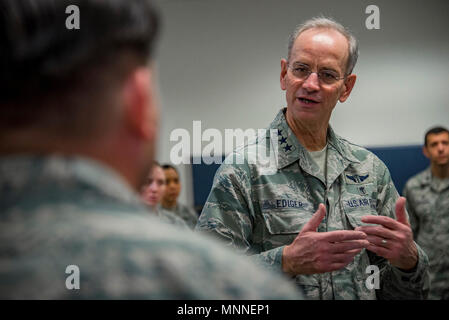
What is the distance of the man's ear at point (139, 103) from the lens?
0.54m

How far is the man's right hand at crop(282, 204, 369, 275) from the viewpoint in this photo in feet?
3.99

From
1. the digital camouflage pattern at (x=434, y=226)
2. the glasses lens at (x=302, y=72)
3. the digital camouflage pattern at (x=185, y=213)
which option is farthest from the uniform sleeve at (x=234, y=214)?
the digital camouflage pattern at (x=185, y=213)

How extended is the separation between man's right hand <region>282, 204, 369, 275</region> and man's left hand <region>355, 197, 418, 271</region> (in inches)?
2.3

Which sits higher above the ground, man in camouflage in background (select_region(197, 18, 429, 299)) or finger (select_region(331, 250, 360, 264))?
man in camouflage in background (select_region(197, 18, 429, 299))

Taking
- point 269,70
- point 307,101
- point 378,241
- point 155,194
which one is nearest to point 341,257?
point 378,241

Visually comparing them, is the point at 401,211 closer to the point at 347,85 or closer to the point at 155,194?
the point at 347,85

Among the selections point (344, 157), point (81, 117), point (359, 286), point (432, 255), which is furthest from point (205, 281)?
point (432, 255)

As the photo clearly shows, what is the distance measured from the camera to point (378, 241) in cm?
130

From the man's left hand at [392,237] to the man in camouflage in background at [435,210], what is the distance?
256 cm

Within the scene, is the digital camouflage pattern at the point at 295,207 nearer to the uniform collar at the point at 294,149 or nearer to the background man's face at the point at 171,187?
the uniform collar at the point at 294,149

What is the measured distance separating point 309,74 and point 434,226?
8.74 feet

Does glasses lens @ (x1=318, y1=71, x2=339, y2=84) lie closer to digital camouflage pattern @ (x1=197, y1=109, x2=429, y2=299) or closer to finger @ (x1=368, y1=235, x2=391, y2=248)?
digital camouflage pattern @ (x1=197, y1=109, x2=429, y2=299)

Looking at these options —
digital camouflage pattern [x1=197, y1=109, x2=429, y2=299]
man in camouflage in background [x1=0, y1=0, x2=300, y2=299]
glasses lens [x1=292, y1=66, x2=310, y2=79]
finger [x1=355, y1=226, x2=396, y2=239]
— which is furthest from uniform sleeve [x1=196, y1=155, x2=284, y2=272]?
man in camouflage in background [x1=0, y1=0, x2=300, y2=299]

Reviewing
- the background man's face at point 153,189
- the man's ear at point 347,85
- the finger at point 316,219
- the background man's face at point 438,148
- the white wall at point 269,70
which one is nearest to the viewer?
the finger at point 316,219
